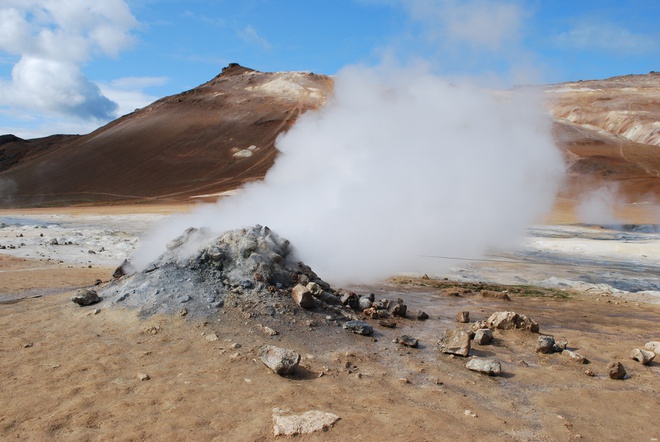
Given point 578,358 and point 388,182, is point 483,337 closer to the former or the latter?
point 578,358

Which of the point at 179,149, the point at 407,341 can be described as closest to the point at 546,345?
the point at 407,341

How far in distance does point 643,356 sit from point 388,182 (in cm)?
779

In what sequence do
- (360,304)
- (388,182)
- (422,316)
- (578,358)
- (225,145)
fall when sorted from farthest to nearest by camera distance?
1. (225,145)
2. (388,182)
3. (360,304)
4. (422,316)
5. (578,358)

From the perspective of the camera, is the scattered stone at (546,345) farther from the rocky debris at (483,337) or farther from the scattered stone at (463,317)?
the scattered stone at (463,317)

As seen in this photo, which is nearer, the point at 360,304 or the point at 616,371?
the point at 616,371

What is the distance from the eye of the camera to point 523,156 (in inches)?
691

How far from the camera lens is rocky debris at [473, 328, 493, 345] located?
624 centimetres

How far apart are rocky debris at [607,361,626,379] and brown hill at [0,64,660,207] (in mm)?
32438

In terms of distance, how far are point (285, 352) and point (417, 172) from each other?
9072 millimetres

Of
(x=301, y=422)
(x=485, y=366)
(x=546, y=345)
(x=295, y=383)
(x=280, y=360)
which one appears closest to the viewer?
(x=301, y=422)

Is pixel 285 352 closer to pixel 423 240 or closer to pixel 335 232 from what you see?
pixel 335 232

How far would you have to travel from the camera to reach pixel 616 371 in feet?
17.3

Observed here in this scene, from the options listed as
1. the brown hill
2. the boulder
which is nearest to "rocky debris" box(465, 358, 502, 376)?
the boulder

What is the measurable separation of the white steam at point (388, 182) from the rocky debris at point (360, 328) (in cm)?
337
